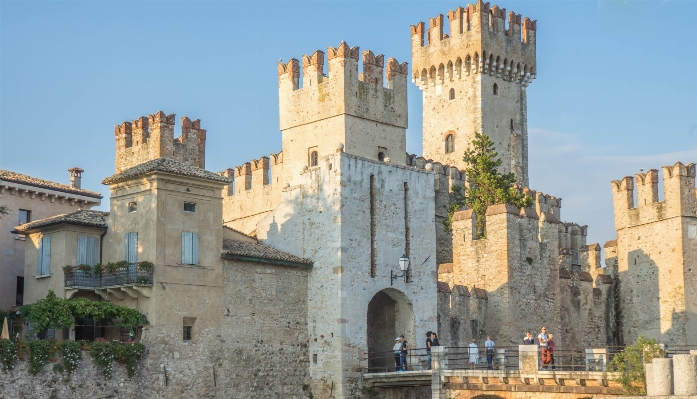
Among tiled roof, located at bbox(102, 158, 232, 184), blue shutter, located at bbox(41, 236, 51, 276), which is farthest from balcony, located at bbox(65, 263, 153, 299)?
tiled roof, located at bbox(102, 158, 232, 184)

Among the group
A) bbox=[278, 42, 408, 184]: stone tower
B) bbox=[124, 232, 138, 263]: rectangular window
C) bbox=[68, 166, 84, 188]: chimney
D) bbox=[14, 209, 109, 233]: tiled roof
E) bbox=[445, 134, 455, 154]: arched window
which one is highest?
bbox=[445, 134, 455, 154]: arched window

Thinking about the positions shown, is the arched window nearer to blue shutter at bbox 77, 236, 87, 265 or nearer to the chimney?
the chimney

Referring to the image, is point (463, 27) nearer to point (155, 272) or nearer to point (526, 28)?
point (526, 28)

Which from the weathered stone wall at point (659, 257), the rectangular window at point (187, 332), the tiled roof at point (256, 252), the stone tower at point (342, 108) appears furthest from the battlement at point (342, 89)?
the weathered stone wall at point (659, 257)

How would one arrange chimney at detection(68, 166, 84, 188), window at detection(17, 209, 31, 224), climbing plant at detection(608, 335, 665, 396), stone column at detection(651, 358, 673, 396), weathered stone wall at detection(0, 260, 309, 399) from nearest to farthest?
1. stone column at detection(651, 358, 673, 396)
2. climbing plant at detection(608, 335, 665, 396)
3. weathered stone wall at detection(0, 260, 309, 399)
4. window at detection(17, 209, 31, 224)
5. chimney at detection(68, 166, 84, 188)

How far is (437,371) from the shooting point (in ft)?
132

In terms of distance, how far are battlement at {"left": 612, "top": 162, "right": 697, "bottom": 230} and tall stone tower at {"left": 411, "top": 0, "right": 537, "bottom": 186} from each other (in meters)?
12.8

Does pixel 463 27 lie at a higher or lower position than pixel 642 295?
higher

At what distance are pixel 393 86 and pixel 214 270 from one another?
40.8ft

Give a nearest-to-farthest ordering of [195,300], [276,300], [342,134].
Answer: [195,300] → [276,300] → [342,134]

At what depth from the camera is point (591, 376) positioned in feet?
120

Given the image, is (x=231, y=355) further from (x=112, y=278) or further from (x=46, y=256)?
(x=46, y=256)

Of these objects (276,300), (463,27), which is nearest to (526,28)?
(463,27)

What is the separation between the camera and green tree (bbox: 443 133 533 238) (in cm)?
5497
